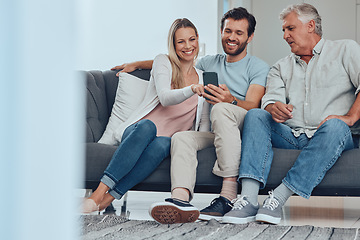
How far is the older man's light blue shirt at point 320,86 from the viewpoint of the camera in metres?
2.12

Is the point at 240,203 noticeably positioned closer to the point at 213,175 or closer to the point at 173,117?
the point at 213,175

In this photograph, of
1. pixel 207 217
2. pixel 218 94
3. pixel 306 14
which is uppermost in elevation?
pixel 306 14

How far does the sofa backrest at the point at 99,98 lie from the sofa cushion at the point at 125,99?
0.21 ft

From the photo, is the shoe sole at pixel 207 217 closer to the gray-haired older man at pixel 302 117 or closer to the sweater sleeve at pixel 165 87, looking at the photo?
the gray-haired older man at pixel 302 117

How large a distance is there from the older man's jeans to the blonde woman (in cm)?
32

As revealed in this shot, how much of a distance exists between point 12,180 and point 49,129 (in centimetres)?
3

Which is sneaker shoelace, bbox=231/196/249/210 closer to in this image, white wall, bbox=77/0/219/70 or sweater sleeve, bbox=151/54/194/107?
sweater sleeve, bbox=151/54/194/107

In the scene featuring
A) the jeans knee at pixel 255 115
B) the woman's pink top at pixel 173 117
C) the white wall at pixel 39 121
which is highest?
the white wall at pixel 39 121

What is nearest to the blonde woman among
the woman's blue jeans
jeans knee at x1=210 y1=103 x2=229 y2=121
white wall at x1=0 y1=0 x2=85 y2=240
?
the woman's blue jeans

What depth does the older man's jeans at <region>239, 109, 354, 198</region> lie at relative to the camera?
1843 mm

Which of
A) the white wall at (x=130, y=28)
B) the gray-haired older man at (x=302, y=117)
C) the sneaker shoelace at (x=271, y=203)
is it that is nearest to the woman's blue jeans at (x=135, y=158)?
the gray-haired older man at (x=302, y=117)

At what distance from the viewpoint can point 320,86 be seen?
2162 millimetres

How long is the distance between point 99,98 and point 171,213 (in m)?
1.20

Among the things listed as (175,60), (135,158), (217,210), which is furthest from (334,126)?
(175,60)
